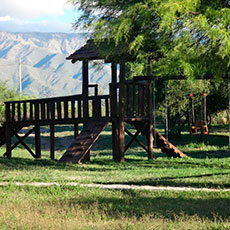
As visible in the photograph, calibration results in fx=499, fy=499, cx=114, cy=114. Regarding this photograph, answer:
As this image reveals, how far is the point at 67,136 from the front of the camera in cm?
4184

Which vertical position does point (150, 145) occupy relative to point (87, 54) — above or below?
below

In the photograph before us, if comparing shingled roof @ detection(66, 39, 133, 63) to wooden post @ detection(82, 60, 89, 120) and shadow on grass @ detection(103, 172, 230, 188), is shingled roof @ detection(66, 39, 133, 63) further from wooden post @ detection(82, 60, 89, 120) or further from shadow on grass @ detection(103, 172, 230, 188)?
shadow on grass @ detection(103, 172, 230, 188)

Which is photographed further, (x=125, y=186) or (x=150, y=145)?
(x=150, y=145)

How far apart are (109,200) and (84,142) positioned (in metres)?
9.07

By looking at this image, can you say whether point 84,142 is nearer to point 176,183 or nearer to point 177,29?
point 176,183

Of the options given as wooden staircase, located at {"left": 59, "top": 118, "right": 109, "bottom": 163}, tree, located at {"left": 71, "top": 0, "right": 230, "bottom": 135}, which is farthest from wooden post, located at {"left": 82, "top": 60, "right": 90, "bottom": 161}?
tree, located at {"left": 71, "top": 0, "right": 230, "bottom": 135}

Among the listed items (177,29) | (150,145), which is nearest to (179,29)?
(177,29)

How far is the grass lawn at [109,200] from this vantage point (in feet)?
24.6

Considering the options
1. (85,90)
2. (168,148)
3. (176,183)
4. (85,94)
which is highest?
(85,90)

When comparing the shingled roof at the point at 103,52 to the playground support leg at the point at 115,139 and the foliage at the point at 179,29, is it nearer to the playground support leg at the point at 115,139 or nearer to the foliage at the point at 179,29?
the foliage at the point at 179,29

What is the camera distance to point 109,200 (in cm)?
978

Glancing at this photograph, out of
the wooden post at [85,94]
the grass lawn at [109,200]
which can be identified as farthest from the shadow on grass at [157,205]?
the wooden post at [85,94]

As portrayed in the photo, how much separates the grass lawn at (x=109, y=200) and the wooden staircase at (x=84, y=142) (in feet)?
2.60

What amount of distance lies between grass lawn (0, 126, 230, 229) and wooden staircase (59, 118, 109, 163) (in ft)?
2.60
